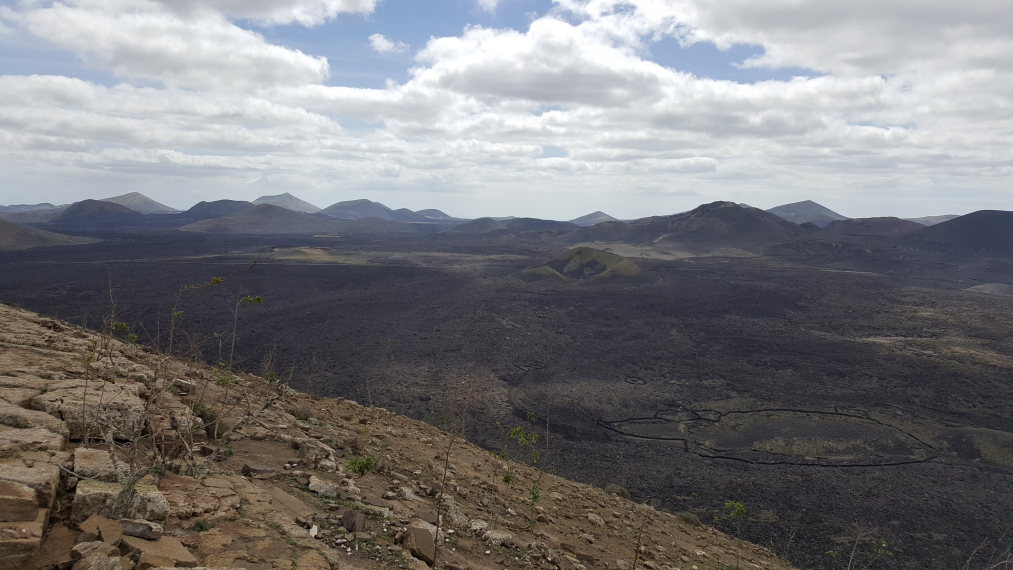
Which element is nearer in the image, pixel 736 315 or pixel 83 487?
pixel 83 487

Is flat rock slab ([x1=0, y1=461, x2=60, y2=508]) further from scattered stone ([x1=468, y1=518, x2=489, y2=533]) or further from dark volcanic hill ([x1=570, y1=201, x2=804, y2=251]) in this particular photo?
dark volcanic hill ([x1=570, y1=201, x2=804, y2=251])

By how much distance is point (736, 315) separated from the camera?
3553cm

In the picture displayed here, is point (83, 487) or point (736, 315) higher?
point (83, 487)

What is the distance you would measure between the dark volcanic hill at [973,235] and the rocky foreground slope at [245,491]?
89.6 meters

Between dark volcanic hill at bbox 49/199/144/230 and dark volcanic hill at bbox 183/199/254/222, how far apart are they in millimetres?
17583

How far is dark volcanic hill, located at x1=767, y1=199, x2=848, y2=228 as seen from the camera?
567 ft

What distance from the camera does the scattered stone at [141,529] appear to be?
342cm

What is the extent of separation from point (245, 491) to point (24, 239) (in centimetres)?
8645

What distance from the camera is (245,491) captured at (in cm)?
476

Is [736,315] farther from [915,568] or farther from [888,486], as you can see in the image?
[915,568]

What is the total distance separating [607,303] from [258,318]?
75.7 feet

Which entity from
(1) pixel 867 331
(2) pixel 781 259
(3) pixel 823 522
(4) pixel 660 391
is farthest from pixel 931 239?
(3) pixel 823 522

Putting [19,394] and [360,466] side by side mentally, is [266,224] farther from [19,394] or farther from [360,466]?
[360,466]

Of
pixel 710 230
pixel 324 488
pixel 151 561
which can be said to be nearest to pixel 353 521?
pixel 324 488
